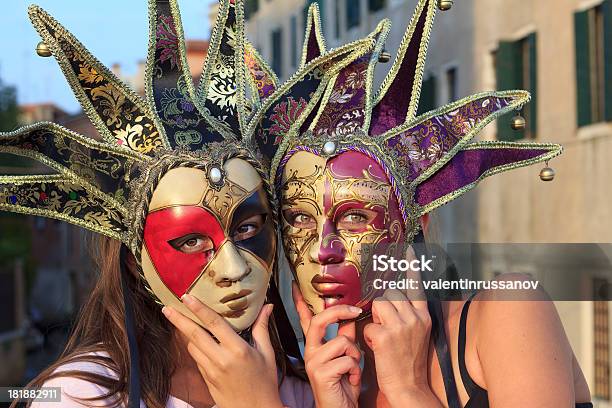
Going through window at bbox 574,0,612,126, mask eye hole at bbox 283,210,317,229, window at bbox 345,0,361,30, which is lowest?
mask eye hole at bbox 283,210,317,229

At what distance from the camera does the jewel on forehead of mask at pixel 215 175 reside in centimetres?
317

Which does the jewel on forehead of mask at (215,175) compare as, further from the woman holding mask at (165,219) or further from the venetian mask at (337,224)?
the venetian mask at (337,224)

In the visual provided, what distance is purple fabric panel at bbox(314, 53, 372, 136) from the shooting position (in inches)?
139

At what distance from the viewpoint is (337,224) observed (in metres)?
3.29

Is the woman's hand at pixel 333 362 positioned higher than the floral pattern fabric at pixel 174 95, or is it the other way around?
the floral pattern fabric at pixel 174 95

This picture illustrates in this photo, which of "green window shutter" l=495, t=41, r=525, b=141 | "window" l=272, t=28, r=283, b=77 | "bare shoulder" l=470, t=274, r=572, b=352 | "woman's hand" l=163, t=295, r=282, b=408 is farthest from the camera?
"window" l=272, t=28, r=283, b=77

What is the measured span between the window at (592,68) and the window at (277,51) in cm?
689

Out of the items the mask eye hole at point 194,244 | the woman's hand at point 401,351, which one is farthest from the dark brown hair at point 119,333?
the woman's hand at point 401,351

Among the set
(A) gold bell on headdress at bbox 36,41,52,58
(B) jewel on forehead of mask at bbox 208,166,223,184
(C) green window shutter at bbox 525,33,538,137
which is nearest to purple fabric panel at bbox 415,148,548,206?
(B) jewel on forehead of mask at bbox 208,166,223,184

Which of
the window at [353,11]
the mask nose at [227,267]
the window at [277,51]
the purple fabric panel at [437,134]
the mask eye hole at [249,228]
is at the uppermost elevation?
the window at [277,51]

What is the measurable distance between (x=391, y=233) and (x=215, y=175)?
599 millimetres

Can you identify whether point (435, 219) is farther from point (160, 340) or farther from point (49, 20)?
point (49, 20)

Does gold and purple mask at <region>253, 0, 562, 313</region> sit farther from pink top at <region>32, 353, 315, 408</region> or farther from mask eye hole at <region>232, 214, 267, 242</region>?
pink top at <region>32, 353, 315, 408</region>

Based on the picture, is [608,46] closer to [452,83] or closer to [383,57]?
[452,83]
